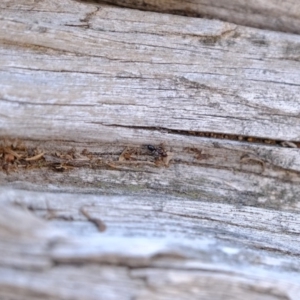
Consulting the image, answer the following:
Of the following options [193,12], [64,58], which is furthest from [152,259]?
[193,12]

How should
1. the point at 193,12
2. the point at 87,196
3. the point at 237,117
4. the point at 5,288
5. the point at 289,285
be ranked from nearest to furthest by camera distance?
1. the point at 5,288
2. the point at 289,285
3. the point at 87,196
4. the point at 237,117
5. the point at 193,12

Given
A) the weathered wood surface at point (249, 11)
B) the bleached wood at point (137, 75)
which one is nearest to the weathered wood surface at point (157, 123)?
the bleached wood at point (137, 75)

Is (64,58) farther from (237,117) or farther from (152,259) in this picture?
(152,259)

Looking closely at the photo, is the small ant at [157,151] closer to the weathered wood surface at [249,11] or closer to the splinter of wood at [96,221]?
the splinter of wood at [96,221]

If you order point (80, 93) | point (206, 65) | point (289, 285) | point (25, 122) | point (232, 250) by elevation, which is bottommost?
point (289, 285)

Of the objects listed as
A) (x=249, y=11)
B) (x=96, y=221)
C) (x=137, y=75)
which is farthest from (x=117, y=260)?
(x=249, y=11)

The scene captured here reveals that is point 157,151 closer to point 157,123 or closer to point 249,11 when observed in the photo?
point 157,123

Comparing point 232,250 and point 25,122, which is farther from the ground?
point 25,122
